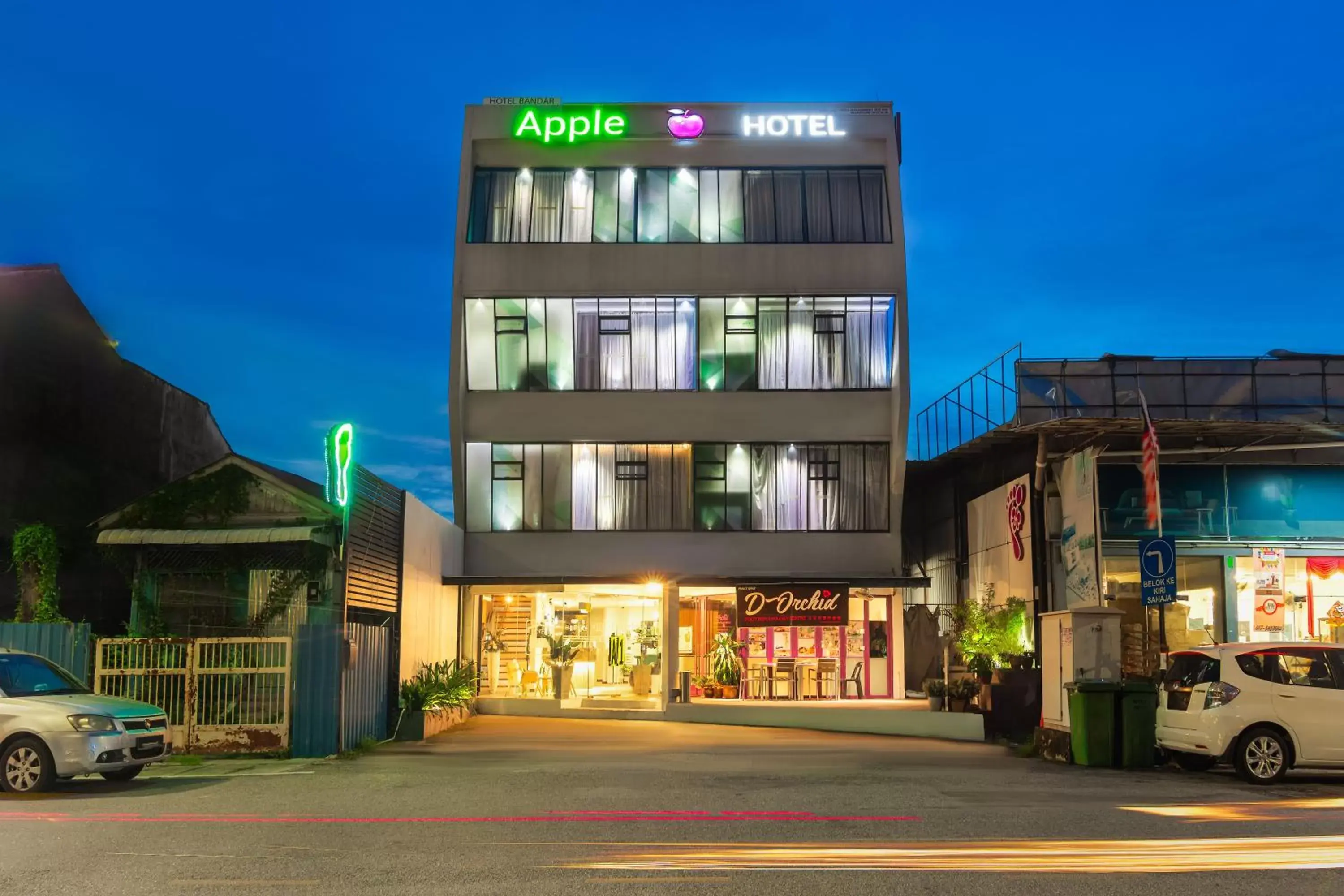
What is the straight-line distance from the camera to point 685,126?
99.7ft

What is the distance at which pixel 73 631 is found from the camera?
1823cm

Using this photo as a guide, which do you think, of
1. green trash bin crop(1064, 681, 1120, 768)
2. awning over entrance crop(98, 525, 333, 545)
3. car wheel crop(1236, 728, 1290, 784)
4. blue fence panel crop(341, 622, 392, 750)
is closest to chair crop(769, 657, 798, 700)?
blue fence panel crop(341, 622, 392, 750)

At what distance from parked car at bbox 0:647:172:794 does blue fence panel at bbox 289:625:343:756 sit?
344 centimetres

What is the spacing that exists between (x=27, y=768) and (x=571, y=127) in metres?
20.8

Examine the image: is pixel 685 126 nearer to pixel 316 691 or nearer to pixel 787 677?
pixel 787 677

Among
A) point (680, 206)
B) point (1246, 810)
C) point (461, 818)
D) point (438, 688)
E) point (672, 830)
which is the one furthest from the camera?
point (680, 206)

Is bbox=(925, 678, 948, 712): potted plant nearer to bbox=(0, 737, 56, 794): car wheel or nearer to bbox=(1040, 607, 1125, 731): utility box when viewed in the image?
bbox=(1040, 607, 1125, 731): utility box

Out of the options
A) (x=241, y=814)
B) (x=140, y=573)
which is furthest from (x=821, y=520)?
(x=241, y=814)

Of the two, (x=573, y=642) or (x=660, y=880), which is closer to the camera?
(x=660, y=880)

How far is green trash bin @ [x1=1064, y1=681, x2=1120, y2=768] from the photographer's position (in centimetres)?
1730

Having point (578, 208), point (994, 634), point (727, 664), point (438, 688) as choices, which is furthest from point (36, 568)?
point (994, 634)

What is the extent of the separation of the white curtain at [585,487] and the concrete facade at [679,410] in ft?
1.05

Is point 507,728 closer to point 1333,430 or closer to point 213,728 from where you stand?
point 213,728

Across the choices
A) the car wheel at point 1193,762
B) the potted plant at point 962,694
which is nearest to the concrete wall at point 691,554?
the potted plant at point 962,694
